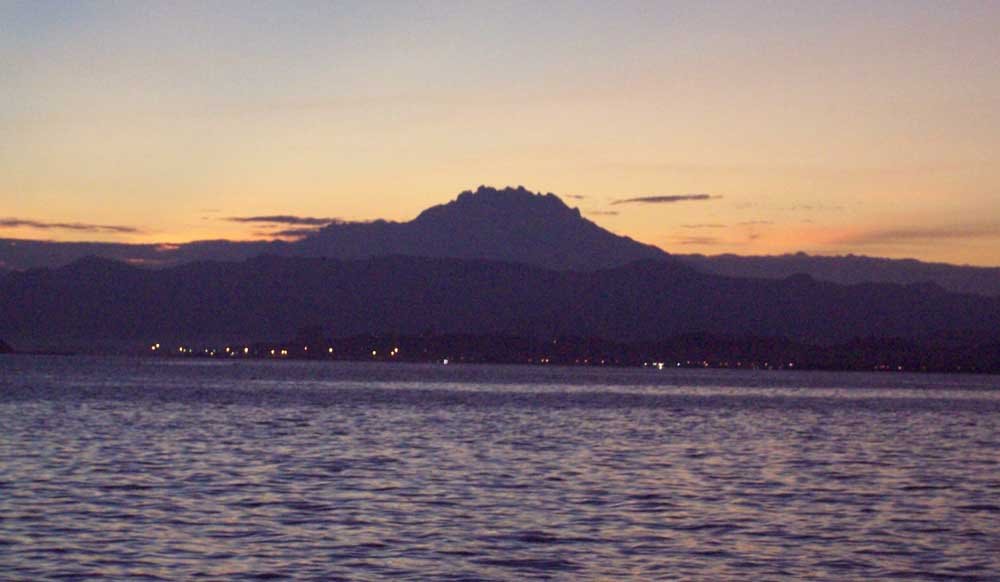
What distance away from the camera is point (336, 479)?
119 feet

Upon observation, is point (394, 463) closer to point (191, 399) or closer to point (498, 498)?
point (498, 498)

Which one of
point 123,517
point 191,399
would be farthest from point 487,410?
point 123,517

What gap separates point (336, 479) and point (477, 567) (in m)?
13.3

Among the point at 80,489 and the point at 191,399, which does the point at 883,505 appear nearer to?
the point at 80,489

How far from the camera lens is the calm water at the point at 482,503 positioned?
78.2 feet

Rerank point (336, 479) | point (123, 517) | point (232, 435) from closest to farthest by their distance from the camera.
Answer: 1. point (123, 517)
2. point (336, 479)
3. point (232, 435)

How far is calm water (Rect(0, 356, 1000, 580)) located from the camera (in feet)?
78.2

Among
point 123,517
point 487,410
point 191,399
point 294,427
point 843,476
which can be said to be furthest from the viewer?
point 191,399

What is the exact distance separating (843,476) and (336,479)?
15050 millimetres

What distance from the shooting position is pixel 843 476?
1623 inches

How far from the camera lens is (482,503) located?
3170 centimetres

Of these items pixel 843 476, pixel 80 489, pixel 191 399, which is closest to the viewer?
pixel 80 489

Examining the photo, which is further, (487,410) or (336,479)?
(487,410)

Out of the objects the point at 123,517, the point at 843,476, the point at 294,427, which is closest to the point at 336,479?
the point at 123,517
